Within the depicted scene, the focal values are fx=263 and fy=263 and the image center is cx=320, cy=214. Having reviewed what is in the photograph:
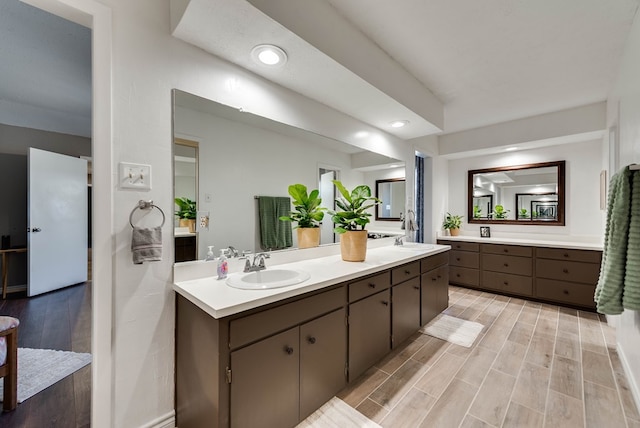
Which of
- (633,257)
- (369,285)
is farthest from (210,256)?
(633,257)

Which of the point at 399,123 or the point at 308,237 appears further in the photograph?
the point at 399,123

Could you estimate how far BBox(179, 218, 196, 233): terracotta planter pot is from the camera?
1.51 metres

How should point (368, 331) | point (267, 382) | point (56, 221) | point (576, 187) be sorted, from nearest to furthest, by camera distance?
1. point (267, 382)
2. point (368, 331)
3. point (576, 187)
4. point (56, 221)

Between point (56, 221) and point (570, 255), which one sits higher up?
point (56, 221)

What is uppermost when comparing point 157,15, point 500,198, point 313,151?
point 157,15

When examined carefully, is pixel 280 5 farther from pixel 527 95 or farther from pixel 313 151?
pixel 527 95

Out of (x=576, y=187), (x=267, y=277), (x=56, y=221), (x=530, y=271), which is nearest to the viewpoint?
(x=267, y=277)

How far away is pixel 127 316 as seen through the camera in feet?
4.25

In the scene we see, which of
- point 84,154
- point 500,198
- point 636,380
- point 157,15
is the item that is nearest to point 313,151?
point 157,15

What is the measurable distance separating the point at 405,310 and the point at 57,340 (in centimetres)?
304

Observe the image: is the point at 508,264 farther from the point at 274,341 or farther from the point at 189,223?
the point at 189,223

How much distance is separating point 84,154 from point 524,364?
6151 mm

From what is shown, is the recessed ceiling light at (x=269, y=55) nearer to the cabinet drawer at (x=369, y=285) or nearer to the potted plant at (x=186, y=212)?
the potted plant at (x=186, y=212)

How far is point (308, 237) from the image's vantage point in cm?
220
